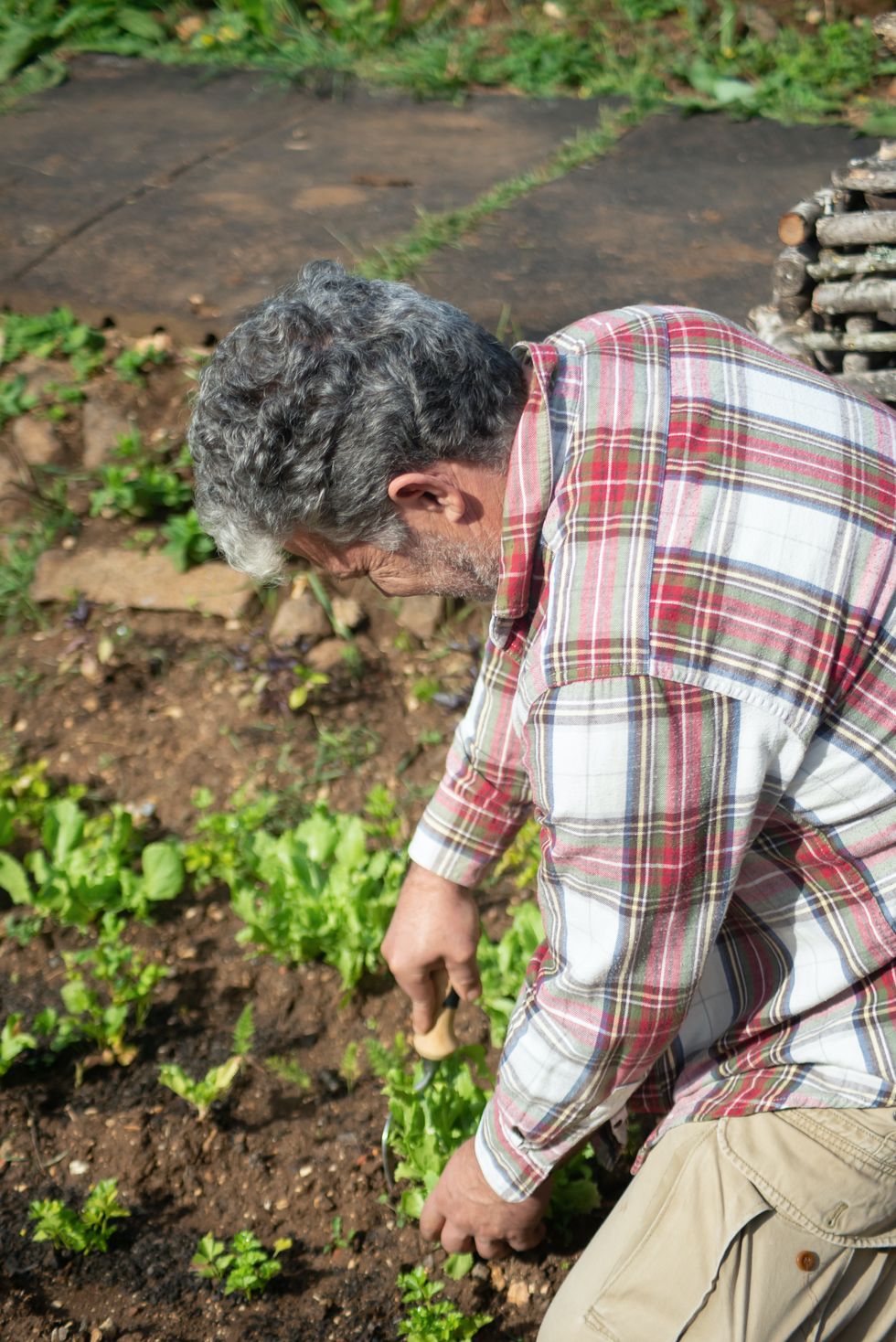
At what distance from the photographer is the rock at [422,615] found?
3.60 metres

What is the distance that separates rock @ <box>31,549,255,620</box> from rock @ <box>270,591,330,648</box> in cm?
15

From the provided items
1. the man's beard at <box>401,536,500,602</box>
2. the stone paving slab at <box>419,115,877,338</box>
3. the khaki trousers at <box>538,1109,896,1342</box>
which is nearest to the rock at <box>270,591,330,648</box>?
the stone paving slab at <box>419,115,877,338</box>

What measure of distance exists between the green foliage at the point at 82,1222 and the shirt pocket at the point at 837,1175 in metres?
1.22

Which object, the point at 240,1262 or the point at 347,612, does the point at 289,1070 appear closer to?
the point at 240,1262

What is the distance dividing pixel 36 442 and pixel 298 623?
1231mm

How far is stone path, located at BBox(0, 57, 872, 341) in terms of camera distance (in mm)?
4289

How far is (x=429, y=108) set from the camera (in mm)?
5816

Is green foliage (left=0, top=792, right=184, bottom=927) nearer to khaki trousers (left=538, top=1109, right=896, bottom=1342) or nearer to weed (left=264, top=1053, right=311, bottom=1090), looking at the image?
weed (left=264, top=1053, right=311, bottom=1090)

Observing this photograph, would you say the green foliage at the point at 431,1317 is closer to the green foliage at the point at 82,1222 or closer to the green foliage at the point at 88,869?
the green foliage at the point at 82,1222

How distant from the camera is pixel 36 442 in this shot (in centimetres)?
418

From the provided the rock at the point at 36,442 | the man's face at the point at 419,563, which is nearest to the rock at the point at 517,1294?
the man's face at the point at 419,563

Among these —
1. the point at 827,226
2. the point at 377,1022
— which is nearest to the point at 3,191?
the point at 827,226

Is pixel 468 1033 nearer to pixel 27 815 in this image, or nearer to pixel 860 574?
pixel 27 815

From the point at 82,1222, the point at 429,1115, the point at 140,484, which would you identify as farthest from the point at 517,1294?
the point at 140,484
